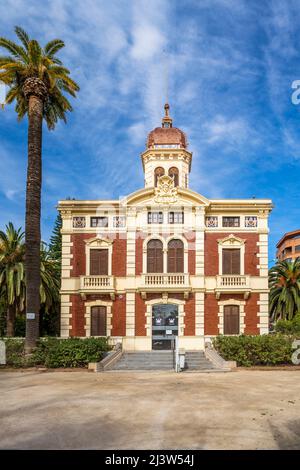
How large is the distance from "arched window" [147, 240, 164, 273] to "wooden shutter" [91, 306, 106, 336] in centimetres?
387

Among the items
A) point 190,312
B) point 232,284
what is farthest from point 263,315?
point 190,312

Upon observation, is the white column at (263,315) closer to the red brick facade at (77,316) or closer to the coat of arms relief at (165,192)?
the coat of arms relief at (165,192)

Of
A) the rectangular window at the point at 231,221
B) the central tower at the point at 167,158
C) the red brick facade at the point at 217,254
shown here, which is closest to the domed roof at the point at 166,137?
the central tower at the point at 167,158

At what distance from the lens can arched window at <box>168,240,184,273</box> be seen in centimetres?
2922

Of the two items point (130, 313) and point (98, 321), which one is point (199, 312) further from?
point (98, 321)

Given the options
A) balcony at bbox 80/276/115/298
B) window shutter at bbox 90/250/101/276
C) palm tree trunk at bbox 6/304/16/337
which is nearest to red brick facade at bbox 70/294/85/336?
balcony at bbox 80/276/115/298

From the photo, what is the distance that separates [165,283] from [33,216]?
887 centimetres

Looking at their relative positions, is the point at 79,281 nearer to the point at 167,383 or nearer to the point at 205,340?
the point at 205,340

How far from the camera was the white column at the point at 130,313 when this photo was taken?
94.4 ft

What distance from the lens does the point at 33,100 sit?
25.7m

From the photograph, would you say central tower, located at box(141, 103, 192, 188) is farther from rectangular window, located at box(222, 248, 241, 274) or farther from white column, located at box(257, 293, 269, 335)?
white column, located at box(257, 293, 269, 335)

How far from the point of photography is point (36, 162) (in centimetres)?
2567

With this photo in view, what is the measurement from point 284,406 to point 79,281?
17.6 meters
